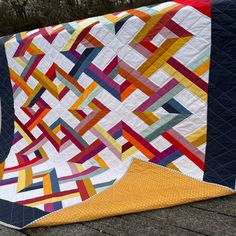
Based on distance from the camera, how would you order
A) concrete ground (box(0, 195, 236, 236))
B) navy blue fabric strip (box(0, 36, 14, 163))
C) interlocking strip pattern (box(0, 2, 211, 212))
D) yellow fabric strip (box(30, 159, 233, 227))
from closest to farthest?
concrete ground (box(0, 195, 236, 236)) → yellow fabric strip (box(30, 159, 233, 227)) → interlocking strip pattern (box(0, 2, 211, 212)) → navy blue fabric strip (box(0, 36, 14, 163))

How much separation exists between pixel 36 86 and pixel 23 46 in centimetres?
31

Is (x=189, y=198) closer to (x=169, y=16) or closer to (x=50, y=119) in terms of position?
(x=169, y=16)

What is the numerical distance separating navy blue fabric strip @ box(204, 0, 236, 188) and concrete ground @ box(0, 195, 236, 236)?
0.17m

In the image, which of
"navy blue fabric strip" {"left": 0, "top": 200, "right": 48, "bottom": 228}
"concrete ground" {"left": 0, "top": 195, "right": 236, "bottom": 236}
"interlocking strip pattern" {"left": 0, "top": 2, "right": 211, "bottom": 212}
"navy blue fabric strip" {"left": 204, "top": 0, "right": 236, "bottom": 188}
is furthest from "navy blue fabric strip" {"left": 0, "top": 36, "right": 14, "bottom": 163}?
"navy blue fabric strip" {"left": 204, "top": 0, "right": 236, "bottom": 188}

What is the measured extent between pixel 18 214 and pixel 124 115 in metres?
0.81

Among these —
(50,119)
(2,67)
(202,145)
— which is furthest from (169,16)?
(2,67)

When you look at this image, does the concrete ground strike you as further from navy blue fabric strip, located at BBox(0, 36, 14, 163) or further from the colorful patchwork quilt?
navy blue fabric strip, located at BBox(0, 36, 14, 163)

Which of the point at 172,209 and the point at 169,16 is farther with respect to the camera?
the point at 169,16

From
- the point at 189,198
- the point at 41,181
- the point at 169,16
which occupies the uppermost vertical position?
the point at 169,16

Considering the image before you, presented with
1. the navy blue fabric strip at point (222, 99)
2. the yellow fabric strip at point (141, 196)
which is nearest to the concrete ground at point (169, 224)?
the yellow fabric strip at point (141, 196)

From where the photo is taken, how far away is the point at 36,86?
2.47m

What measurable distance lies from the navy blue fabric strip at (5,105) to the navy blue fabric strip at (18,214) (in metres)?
0.82

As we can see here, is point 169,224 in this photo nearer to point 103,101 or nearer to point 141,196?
point 141,196

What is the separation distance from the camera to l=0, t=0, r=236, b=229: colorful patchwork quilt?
1.71 m
